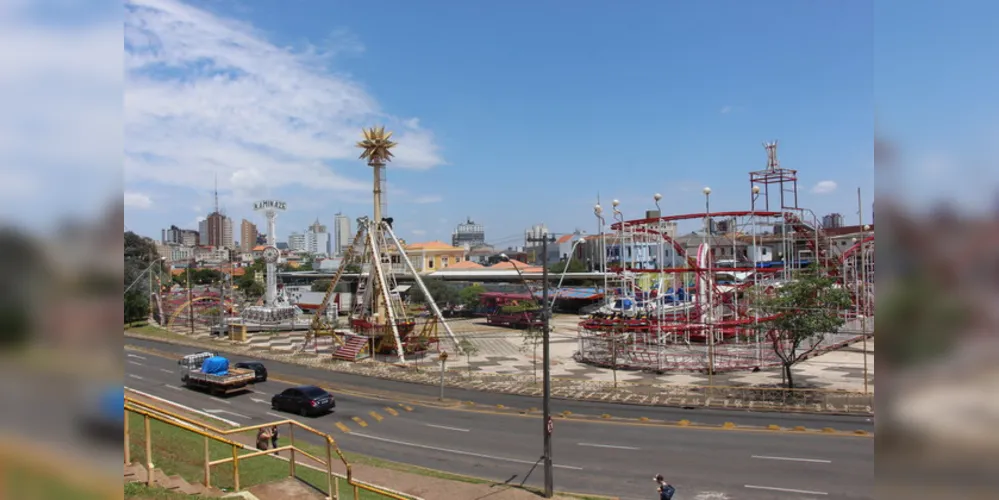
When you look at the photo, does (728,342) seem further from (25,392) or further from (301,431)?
(25,392)

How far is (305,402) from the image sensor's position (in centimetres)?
2466

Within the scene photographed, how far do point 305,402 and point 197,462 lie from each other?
12.4 meters

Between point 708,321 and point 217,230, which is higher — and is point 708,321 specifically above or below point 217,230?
below

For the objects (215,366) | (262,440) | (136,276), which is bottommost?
(262,440)

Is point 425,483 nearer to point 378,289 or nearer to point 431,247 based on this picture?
point 378,289

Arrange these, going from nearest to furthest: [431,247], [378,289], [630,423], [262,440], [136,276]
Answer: [262,440]
[630,423]
[378,289]
[136,276]
[431,247]

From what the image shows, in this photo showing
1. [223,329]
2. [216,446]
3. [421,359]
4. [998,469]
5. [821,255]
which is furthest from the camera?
[223,329]

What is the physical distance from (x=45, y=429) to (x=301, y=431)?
21.4 m

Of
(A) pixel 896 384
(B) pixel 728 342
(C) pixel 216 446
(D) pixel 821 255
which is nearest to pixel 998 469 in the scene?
(A) pixel 896 384

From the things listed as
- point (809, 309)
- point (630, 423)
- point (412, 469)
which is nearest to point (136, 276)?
point (412, 469)

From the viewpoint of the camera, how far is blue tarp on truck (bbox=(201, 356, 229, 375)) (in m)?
29.2

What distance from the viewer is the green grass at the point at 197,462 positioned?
1194 centimetres

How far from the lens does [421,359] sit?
4025 centimetres

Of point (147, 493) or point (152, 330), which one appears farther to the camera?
point (152, 330)
